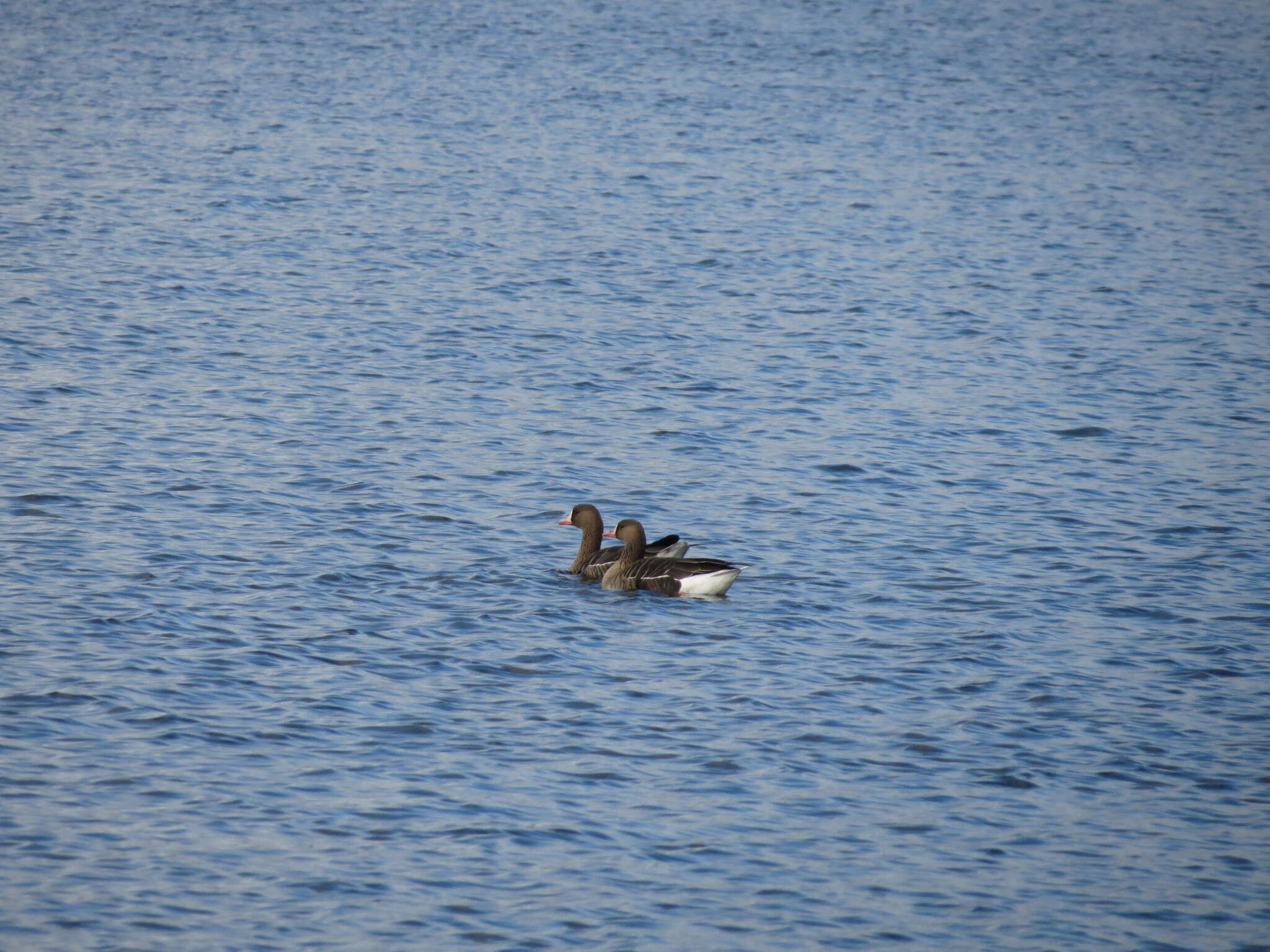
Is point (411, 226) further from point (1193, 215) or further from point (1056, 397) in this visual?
point (1193, 215)

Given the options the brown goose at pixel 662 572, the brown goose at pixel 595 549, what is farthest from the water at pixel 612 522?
the brown goose at pixel 662 572

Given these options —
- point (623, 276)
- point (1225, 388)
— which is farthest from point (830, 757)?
point (623, 276)

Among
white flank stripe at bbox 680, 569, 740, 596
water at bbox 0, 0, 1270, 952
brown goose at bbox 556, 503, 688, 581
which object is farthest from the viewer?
brown goose at bbox 556, 503, 688, 581

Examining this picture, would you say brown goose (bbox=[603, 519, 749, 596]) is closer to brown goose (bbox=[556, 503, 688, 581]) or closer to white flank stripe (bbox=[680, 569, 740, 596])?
white flank stripe (bbox=[680, 569, 740, 596])

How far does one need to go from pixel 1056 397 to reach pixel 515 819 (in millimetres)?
16018

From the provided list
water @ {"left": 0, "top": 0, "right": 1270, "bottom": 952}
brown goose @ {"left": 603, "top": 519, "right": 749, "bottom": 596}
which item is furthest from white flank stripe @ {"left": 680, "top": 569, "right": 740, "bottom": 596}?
water @ {"left": 0, "top": 0, "right": 1270, "bottom": 952}

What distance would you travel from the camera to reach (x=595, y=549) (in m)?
18.0

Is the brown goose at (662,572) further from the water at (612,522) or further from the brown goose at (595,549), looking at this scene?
the water at (612,522)

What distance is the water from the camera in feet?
38.5

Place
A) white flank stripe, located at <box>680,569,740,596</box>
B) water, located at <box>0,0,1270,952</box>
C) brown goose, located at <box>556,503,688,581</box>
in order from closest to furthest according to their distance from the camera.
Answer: water, located at <box>0,0,1270,952</box>, white flank stripe, located at <box>680,569,740,596</box>, brown goose, located at <box>556,503,688,581</box>

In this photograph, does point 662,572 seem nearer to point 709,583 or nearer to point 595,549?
point 709,583

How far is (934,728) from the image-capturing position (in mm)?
14227

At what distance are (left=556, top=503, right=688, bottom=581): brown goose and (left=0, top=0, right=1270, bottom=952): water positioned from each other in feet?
0.95

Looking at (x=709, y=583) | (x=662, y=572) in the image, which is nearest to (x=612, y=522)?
(x=662, y=572)
